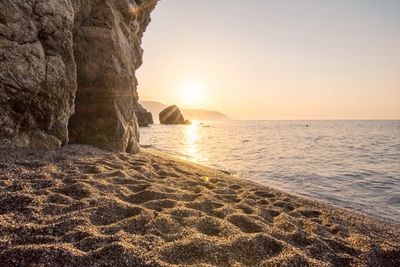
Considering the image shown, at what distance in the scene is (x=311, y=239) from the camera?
4.15m

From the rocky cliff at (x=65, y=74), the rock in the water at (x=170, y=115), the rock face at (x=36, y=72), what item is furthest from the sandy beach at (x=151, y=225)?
→ the rock in the water at (x=170, y=115)

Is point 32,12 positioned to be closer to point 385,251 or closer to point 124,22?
point 124,22

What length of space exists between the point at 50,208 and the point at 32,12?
5179 mm

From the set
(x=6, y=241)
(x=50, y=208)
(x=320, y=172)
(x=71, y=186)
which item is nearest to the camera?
(x=6, y=241)

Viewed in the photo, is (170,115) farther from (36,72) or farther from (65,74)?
(36,72)

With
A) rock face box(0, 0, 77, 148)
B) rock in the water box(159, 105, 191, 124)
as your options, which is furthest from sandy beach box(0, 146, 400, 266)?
rock in the water box(159, 105, 191, 124)

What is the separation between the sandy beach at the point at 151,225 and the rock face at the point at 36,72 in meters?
0.67

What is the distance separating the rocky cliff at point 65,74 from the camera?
6109mm

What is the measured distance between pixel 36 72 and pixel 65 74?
34.0 inches

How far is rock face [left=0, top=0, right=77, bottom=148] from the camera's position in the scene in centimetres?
600

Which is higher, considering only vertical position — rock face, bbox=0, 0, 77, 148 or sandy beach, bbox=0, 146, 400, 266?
rock face, bbox=0, 0, 77, 148

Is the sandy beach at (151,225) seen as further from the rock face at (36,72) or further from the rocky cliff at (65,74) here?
the rocky cliff at (65,74)

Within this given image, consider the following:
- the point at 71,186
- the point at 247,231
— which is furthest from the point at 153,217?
the point at 71,186

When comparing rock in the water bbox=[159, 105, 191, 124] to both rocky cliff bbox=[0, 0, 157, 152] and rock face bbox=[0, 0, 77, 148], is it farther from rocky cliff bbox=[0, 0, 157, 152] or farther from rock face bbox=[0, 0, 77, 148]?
rock face bbox=[0, 0, 77, 148]
